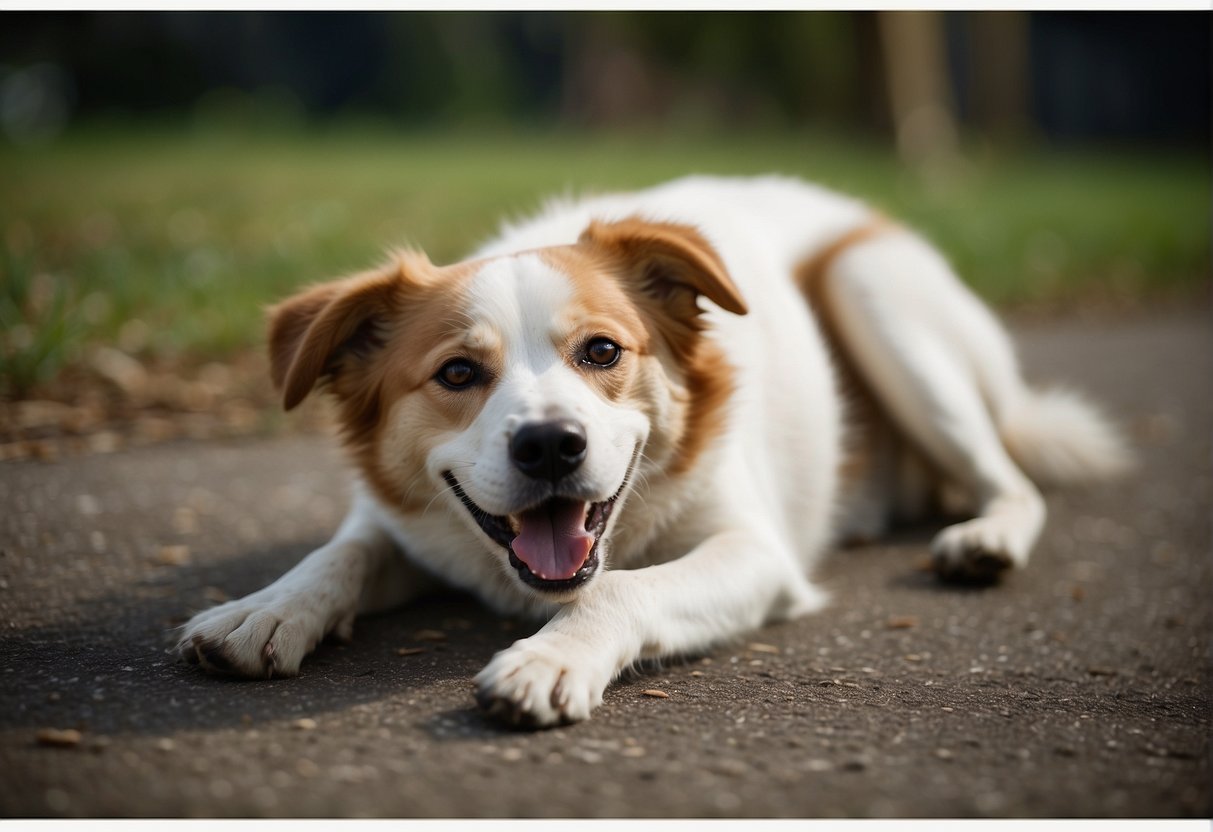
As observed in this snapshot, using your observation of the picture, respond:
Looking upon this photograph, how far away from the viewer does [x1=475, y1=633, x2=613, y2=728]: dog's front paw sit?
233cm

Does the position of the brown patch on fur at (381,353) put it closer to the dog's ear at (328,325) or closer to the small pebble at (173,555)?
the dog's ear at (328,325)

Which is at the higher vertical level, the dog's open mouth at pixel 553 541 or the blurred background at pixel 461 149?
the blurred background at pixel 461 149

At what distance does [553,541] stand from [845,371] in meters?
2.04

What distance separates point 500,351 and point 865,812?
1.44 m

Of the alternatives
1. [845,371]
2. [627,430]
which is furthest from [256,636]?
[845,371]

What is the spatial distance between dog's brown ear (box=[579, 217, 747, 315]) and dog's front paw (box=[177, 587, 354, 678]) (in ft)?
4.45

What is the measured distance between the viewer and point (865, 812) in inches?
80.8

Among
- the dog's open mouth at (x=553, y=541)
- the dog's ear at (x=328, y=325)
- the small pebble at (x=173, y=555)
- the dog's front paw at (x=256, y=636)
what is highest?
the dog's ear at (x=328, y=325)

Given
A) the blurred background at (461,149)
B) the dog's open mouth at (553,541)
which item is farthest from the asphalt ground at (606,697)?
the blurred background at (461,149)

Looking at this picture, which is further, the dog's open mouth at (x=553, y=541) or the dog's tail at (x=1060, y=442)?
the dog's tail at (x=1060, y=442)

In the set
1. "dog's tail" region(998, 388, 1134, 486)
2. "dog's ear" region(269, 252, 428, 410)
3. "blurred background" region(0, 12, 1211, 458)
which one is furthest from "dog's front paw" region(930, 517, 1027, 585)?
"blurred background" region(0, 12, 1211, 458)

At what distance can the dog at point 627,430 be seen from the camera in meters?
2.67

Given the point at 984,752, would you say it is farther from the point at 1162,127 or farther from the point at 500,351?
the point at 1162,127

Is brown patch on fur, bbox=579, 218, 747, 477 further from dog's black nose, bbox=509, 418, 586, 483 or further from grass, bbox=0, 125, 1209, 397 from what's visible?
grass, bbox=0, 125, 1209, 397
